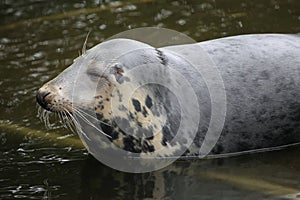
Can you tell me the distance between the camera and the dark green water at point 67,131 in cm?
406

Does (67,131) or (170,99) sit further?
(67,131)

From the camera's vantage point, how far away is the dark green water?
4.06 metres

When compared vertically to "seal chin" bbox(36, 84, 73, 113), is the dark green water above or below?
below

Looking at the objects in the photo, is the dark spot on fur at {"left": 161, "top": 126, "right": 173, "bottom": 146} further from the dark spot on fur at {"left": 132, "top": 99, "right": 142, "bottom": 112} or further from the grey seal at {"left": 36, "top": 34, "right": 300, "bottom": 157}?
the dark spot on fur at {"left": 132, "top": 99, "right": 142, "bottom": 112}

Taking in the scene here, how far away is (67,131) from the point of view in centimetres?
492

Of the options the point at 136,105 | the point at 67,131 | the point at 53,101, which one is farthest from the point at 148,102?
the point at 67,131

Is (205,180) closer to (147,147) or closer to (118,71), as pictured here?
(147,147)

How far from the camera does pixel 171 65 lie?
14.6ft

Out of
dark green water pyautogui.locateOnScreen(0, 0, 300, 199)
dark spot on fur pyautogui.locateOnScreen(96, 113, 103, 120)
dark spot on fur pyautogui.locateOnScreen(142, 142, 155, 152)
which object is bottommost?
dark green water pyautogui.locateOnScreen(0, 0, 300, 199)

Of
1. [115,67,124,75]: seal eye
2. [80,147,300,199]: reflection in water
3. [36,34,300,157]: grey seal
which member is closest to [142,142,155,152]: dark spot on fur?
[36,34,300,157]: grey seal

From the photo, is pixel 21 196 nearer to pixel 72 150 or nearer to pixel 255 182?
pixel 72 150

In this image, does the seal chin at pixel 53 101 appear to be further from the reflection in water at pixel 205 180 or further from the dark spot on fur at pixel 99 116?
the reflection in water at pixel 205 180

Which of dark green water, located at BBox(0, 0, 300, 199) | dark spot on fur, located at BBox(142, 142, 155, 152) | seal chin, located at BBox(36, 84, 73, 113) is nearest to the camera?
dark green water, located at BBox(0, 0, 300, 199)

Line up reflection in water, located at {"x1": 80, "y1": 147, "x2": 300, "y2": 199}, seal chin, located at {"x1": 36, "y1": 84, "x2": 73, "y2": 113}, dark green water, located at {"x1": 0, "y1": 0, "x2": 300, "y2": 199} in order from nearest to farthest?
reflection in water, located at {"x1": 80, "y1": 147, "x2": 300, "y2": 199} → dark green water, located at {"x1": 0, "y1": 0, "x2": 300, "y2": 199} → seal chin, located at {"x1": 36, "y1": 84, "x2": 73, "y2": 113}
